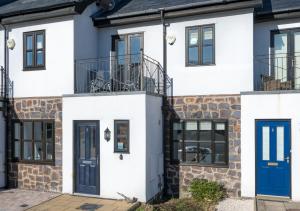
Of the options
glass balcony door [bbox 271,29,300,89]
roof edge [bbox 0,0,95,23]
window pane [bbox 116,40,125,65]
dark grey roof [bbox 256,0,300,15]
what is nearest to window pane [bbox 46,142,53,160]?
window pane [bbox 116,40,125,65]

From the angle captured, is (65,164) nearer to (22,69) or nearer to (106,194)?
(106,194)

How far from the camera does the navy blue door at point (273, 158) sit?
10125mm

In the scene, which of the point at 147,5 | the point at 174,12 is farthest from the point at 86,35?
the point at 174,12

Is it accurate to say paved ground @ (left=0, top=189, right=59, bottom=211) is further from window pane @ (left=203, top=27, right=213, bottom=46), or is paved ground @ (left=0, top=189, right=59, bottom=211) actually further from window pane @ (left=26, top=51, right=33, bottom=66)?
window pane @ (left=203, top=27, right=213, bottom=46)

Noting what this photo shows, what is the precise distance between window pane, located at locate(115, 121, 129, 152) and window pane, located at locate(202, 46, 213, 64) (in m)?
3.50

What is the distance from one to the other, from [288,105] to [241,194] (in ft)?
10.4

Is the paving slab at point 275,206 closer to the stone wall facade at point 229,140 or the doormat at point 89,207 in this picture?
the stone wall facade at point 229,140

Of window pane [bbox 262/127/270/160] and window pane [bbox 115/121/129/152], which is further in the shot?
window pane [bbox 262/127/270/160]

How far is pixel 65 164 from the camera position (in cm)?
1090

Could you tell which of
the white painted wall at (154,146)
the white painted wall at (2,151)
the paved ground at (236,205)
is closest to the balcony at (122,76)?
the white painted wall at (154,146)

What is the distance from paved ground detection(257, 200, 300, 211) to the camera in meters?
9.23

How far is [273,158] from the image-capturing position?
404 inches

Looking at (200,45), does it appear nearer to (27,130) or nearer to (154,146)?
(154,146)

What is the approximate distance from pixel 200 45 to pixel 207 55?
1.39 feet
